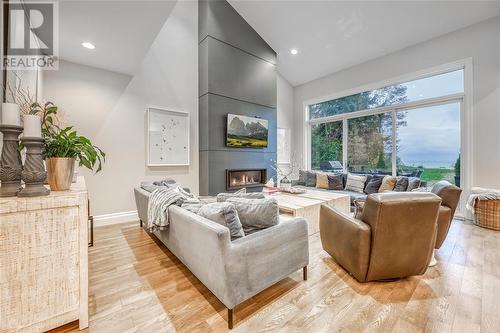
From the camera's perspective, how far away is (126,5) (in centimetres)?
223

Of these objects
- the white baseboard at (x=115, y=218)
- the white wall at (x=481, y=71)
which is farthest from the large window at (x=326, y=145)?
the white baseboard at (x=115, y=218)

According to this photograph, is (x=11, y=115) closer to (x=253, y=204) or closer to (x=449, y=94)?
(x=253, y=204)

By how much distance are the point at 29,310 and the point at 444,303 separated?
113 inches

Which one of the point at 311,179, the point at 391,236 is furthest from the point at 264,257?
the point at 311,179

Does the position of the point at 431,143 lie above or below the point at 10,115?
above

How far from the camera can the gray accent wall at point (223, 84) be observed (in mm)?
4383

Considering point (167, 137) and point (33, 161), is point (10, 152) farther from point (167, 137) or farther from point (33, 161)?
→ point (167, 137)

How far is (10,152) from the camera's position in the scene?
1322 millimetres

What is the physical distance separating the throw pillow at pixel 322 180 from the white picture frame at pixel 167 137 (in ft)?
10.2

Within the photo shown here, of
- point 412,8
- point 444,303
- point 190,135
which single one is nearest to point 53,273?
point 444,303

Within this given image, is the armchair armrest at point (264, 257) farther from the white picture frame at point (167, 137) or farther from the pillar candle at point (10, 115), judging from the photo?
the white picture frame at point (167, 137)

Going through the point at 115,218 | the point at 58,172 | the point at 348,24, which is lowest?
the point at 115,218

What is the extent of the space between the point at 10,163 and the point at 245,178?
3.91 m

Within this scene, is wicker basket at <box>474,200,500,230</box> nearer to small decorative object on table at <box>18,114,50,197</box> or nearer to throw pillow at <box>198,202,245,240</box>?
throw pillow at <box>198,202,245,240</box>
